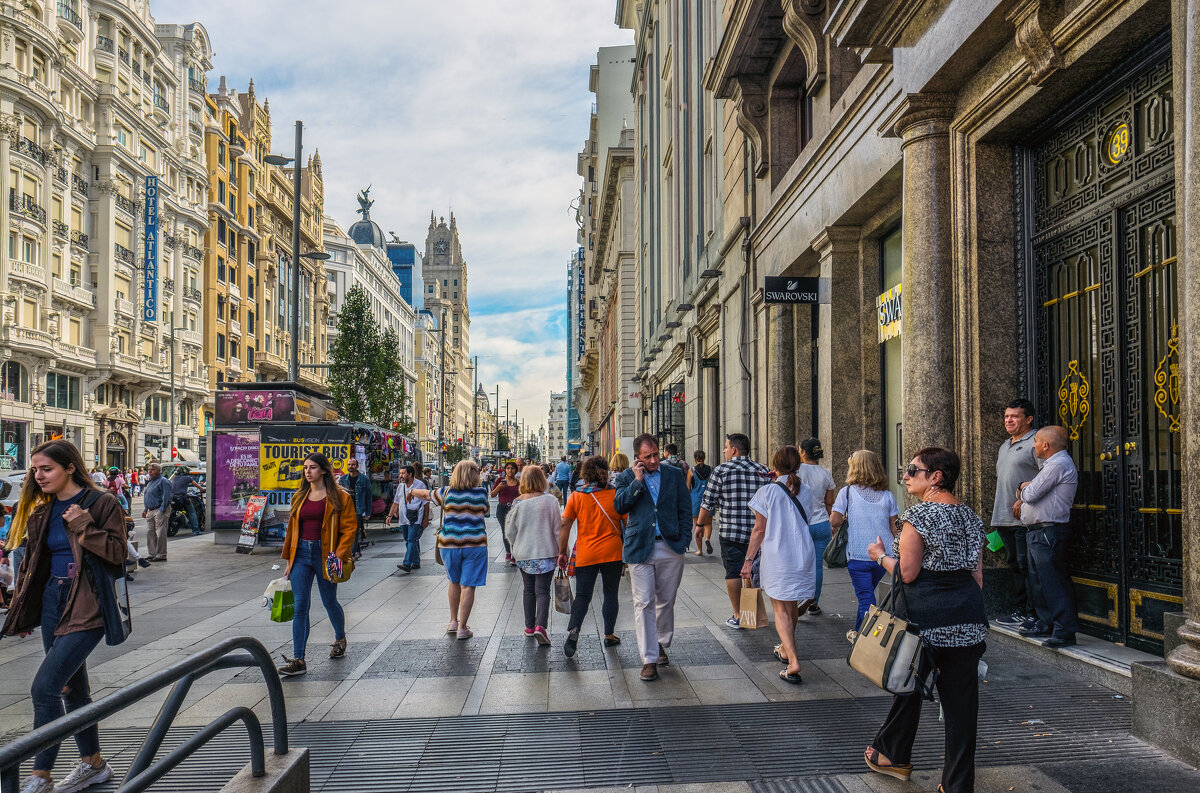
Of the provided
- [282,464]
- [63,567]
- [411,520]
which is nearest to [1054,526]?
[63,567]

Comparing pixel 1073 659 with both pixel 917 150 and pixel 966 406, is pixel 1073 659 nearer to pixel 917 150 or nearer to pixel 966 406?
pixel 966 406

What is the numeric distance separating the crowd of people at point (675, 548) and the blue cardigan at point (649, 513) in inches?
0.5

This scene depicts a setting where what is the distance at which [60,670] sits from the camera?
15.9 ft

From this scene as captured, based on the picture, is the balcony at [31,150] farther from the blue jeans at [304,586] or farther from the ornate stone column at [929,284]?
the ornate stone column at [929,284]

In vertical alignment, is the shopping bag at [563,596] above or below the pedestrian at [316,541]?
below

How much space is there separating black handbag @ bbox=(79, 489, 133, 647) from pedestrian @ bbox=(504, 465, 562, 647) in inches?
148

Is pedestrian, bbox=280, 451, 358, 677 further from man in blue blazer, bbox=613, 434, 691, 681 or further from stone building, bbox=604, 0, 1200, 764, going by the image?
stone building, bbox=604, 0, 1200, 764

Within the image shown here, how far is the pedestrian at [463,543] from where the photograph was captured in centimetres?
879

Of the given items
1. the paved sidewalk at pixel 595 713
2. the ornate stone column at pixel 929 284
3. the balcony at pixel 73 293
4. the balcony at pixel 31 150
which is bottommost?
the paved sidewalk at pixel 595 713

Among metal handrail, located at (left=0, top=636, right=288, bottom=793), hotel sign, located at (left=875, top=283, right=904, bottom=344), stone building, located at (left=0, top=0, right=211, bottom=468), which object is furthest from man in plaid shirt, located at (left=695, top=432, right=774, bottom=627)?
stone building, located at (left=0, top=0, right=211, bottom=468)

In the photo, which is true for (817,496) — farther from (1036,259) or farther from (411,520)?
(411,520)

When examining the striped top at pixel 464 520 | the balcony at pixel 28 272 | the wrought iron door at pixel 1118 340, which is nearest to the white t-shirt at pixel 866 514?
the wrought iron door at pixel 1118 340

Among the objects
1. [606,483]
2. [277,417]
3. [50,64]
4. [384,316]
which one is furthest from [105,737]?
[384,316]

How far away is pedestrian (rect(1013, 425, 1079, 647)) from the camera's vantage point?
6449mm
